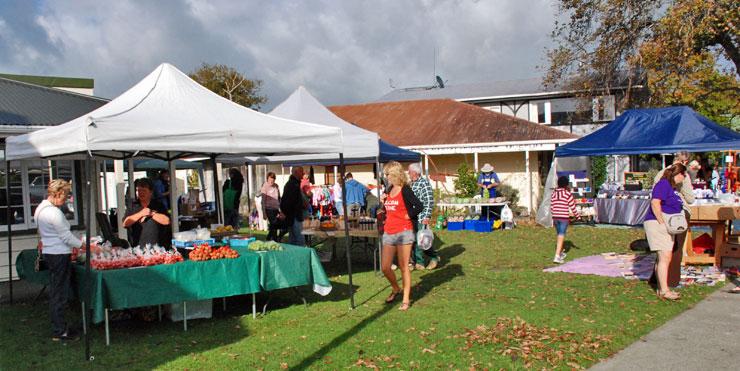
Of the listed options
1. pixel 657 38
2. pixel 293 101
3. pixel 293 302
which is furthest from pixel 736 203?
pixel 657 38

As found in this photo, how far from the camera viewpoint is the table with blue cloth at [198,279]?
628cm

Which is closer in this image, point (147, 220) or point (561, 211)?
point (147, 220)

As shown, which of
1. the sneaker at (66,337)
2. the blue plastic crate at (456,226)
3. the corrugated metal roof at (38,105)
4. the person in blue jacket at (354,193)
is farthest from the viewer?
the person in blue jacket at (354,193)

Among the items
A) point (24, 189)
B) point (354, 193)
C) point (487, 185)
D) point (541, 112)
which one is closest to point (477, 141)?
point (487, 185)

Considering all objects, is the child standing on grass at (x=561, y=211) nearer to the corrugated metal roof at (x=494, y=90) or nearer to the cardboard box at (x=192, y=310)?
the cardboard box at (x=192, y=310)

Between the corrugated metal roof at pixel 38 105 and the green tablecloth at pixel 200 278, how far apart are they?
4.27 meters

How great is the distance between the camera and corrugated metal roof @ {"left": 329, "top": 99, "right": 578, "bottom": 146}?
22.3m

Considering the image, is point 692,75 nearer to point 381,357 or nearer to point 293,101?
point 293,101

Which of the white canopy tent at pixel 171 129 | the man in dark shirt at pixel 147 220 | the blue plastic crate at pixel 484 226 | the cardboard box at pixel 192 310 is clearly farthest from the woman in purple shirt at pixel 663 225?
the blue plastic crate at pixel 484 226

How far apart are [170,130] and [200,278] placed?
1.67m

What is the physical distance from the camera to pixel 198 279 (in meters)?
6.79

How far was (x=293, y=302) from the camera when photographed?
8.34 m

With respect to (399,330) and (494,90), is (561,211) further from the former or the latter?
(494,90)

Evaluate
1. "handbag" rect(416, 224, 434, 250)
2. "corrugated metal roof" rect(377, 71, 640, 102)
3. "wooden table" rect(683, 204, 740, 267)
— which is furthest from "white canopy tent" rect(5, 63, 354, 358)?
"corrugated metal roof" rect(377, 71, 640, 102)
